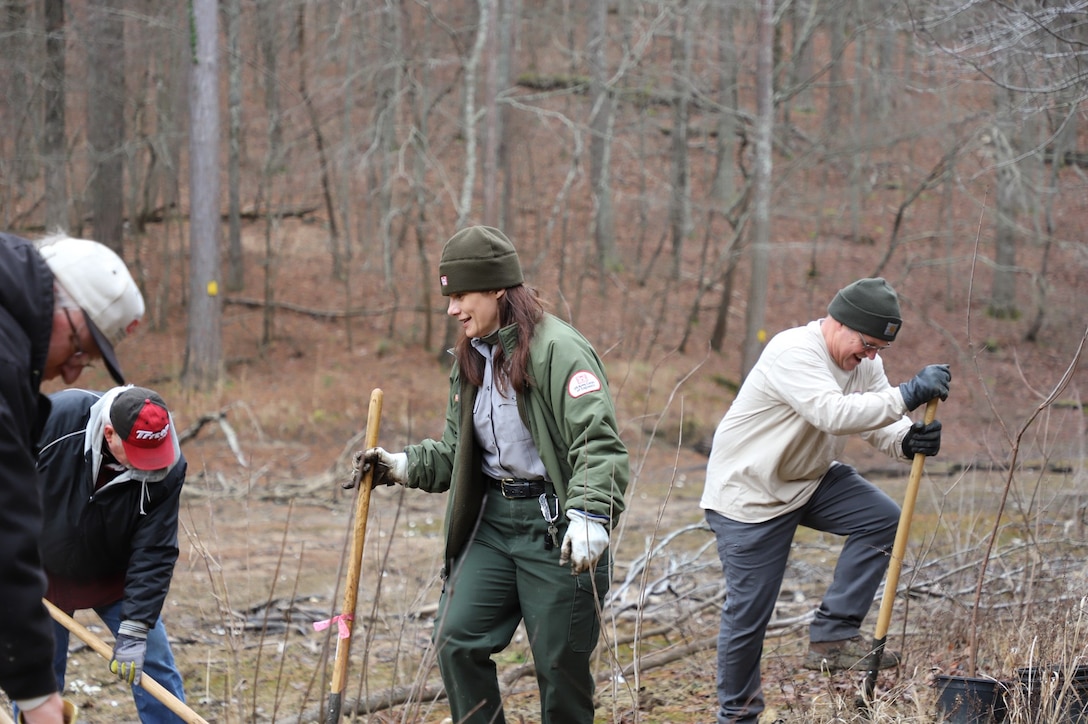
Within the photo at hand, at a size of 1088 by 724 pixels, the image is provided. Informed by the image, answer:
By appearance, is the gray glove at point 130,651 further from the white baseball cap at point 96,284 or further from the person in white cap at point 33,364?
the white baseball cap at point 96,284

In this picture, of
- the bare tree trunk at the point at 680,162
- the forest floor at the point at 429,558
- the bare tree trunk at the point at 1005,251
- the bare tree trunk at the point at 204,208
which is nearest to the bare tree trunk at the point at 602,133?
the bare tree trunk at the point at 680,162

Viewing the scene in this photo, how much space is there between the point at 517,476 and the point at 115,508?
146cm

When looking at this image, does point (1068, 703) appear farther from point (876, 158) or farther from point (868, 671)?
point (876, 158)

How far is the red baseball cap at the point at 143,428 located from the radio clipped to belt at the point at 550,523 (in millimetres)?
1324

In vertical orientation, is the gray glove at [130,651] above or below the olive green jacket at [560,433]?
below

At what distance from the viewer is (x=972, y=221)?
22.4 m

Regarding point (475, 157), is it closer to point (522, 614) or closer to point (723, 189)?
point (723, 189)

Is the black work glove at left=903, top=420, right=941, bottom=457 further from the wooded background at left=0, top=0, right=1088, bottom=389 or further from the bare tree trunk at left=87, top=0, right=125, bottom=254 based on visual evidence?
the bare tree trunk at left=87, top=0, right=125, bottom=254

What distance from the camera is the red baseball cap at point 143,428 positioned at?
11.7ft

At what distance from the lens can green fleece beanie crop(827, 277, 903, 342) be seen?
13.6ft

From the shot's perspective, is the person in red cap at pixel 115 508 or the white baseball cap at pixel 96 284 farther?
the person in red cap at pixel 115 508

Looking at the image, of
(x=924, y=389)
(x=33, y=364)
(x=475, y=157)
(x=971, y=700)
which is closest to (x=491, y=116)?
(x=475, y=157)

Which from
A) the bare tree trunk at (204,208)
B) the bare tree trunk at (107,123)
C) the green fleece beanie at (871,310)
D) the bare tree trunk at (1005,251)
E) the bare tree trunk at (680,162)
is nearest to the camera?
the green fleece beanie at (871,310)

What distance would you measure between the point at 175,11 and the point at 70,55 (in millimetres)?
1875
